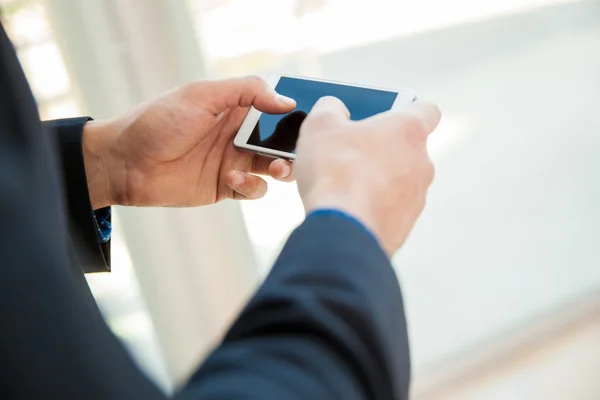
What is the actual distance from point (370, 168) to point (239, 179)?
0.30m

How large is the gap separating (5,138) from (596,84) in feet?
4.32

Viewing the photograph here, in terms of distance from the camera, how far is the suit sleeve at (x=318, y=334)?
1.05 feet

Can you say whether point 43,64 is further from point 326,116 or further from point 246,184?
point 326,116

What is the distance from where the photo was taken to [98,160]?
717 millimetres

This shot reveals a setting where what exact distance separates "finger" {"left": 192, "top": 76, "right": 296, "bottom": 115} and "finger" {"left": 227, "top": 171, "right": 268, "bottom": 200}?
0.27 ft

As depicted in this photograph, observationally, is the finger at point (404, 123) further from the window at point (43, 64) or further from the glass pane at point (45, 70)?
the glass pane at point (45, 70)

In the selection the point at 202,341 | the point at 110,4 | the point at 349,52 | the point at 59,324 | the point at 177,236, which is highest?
the point at 110,4

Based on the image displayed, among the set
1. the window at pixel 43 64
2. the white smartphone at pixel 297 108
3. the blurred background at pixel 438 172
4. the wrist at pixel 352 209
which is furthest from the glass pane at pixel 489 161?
the wrist at pixel 352 209

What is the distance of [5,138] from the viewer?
0.34 metres

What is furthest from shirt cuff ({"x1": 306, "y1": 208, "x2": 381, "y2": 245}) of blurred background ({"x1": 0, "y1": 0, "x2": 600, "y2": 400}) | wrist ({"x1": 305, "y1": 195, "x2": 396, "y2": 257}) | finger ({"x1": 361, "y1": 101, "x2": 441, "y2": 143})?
blurred background ({"x1": 0, "y1": 0, "x2": 600, "y2": 400})

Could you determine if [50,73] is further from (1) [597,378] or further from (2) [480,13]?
(1) [597,378]

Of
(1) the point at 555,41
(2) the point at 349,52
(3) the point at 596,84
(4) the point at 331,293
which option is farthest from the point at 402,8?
(4) the point at 331,293

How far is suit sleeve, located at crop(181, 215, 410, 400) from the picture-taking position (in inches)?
12.6

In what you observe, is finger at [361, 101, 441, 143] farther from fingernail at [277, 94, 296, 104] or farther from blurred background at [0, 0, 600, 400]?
blurred background at [0, 0, 600, 400]
